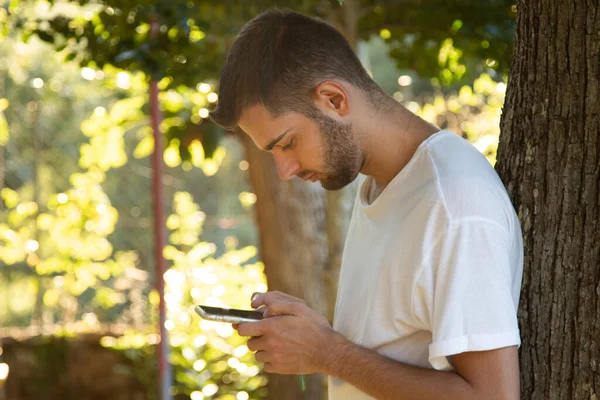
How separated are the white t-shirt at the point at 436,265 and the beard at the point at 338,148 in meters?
0.09

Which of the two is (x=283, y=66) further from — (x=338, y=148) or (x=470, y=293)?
(x=470, y=293)

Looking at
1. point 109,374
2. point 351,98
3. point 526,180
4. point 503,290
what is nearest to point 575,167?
point 526,180

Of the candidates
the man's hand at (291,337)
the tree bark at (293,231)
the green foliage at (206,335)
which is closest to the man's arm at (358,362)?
the man's hand at (291,337)

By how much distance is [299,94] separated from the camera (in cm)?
165

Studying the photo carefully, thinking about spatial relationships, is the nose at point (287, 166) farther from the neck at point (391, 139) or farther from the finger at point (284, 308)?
the finger at point (284, 308)

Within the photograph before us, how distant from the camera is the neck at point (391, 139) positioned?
5.42 ft

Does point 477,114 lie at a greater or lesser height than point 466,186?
greater

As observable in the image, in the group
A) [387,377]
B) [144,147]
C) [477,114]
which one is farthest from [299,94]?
[477,114]

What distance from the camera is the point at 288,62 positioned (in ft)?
5.48

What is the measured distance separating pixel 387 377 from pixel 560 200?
0.46 meters

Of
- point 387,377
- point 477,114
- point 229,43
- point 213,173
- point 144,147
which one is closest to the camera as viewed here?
point 387,377

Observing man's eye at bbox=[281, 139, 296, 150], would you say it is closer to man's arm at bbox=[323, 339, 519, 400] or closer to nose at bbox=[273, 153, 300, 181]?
nose at bbox=[273, 153, 300, 181]

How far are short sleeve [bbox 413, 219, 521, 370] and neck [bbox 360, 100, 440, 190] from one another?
0.94 feet

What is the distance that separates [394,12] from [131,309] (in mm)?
5262
